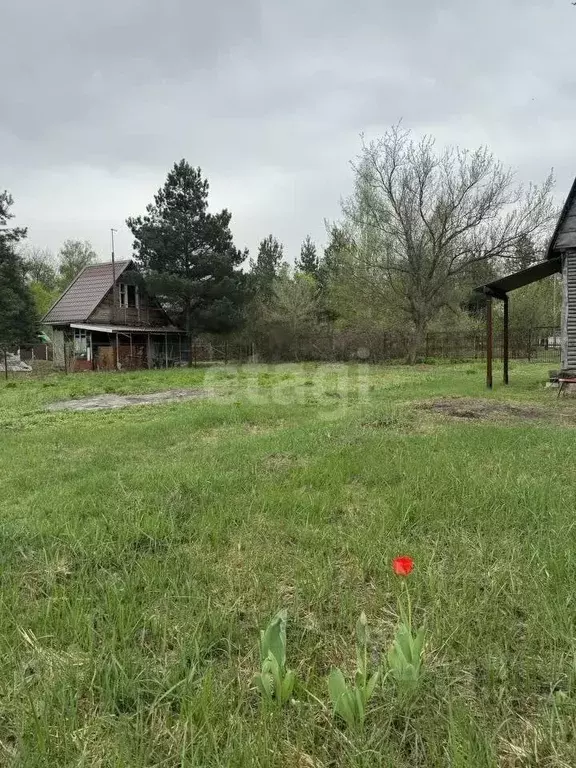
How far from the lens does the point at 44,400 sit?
11.2 metres

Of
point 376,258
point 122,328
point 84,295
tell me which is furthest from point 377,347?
point 84,295

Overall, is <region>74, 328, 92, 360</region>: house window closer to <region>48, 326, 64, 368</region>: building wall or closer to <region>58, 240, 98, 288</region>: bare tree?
<region>48, 326, 64, 368</region>: building wall

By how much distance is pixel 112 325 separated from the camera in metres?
26.0

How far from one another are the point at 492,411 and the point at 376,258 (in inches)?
726

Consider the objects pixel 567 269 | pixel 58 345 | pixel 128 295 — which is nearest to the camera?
pixel 567 269

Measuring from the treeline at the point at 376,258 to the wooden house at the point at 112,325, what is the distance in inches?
48.7

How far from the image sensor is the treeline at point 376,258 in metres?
23.2

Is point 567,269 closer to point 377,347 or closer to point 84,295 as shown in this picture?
point 377,347

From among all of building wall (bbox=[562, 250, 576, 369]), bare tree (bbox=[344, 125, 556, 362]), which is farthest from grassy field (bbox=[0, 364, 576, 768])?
bare tree (bbox=[344, 125, 556, 362])

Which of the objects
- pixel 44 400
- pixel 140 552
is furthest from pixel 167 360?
pixel 140 552

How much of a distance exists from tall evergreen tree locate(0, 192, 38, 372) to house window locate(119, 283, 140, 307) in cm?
469

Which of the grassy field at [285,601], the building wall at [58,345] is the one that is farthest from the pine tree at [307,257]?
the grassy field at [285,601]

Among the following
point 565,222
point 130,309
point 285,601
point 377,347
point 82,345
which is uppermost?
point 565,222

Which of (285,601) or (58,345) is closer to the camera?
(285,601)
